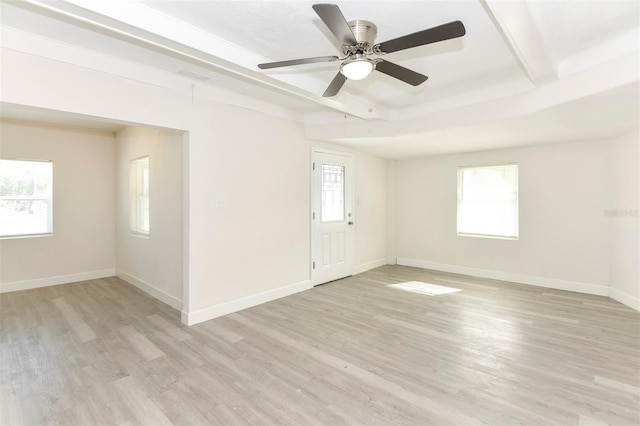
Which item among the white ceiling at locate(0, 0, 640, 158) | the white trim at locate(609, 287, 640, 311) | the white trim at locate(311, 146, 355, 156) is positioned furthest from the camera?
Answer: the white trim at locate(311, 146, 355, 156)

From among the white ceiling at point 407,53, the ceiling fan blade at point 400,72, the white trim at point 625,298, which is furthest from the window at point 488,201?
the ceiling fan blade at point 400,72

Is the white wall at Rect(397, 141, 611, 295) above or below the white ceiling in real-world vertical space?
below

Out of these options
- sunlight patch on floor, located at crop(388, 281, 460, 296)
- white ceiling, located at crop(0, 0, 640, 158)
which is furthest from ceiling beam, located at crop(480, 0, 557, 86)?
sunlight patch on floor, located at crop(388, 281, 460, 296)

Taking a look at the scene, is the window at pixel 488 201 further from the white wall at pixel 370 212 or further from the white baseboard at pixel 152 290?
the white baseboard at pixel 152 290

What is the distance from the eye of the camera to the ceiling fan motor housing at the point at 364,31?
7.57 feet

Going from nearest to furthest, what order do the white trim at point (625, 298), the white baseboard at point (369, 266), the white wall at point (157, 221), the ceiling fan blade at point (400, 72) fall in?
1. the ceiling fan blade at point (400, 72)
2. the white trim at point (625, 298)
3. the white wall at point (157, 221)
4. the white baseboard at point (369, 266)

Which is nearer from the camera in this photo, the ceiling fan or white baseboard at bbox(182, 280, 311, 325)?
the ceiling fan

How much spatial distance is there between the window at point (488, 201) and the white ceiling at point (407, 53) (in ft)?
3.97

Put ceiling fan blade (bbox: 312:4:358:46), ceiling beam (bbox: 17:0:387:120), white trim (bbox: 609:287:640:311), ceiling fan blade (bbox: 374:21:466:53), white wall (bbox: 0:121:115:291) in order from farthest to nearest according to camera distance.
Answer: white wall (bbox: 0:121:115:291)
white trim (bbox: 609:287:640:311)
ceiling beam (bbox: 17:0:387:120)
ceiling fan blade (bbox: 374:21:466:53)
ceiling fan blade (bbox: 312:4:358:46)

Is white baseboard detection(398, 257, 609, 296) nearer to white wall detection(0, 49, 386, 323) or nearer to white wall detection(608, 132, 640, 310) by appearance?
white wall detection(608, 132, 640, 310)

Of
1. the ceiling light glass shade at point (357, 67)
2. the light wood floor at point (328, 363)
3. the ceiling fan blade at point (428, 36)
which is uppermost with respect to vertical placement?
the ceiling fan blade at point (428, 36)

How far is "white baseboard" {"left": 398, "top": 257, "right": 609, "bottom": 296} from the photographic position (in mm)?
4625

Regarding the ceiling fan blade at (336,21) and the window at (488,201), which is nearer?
the ceiling fan blade at (336,21)

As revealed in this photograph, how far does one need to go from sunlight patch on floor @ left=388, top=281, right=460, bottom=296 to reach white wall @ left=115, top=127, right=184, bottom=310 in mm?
3341
